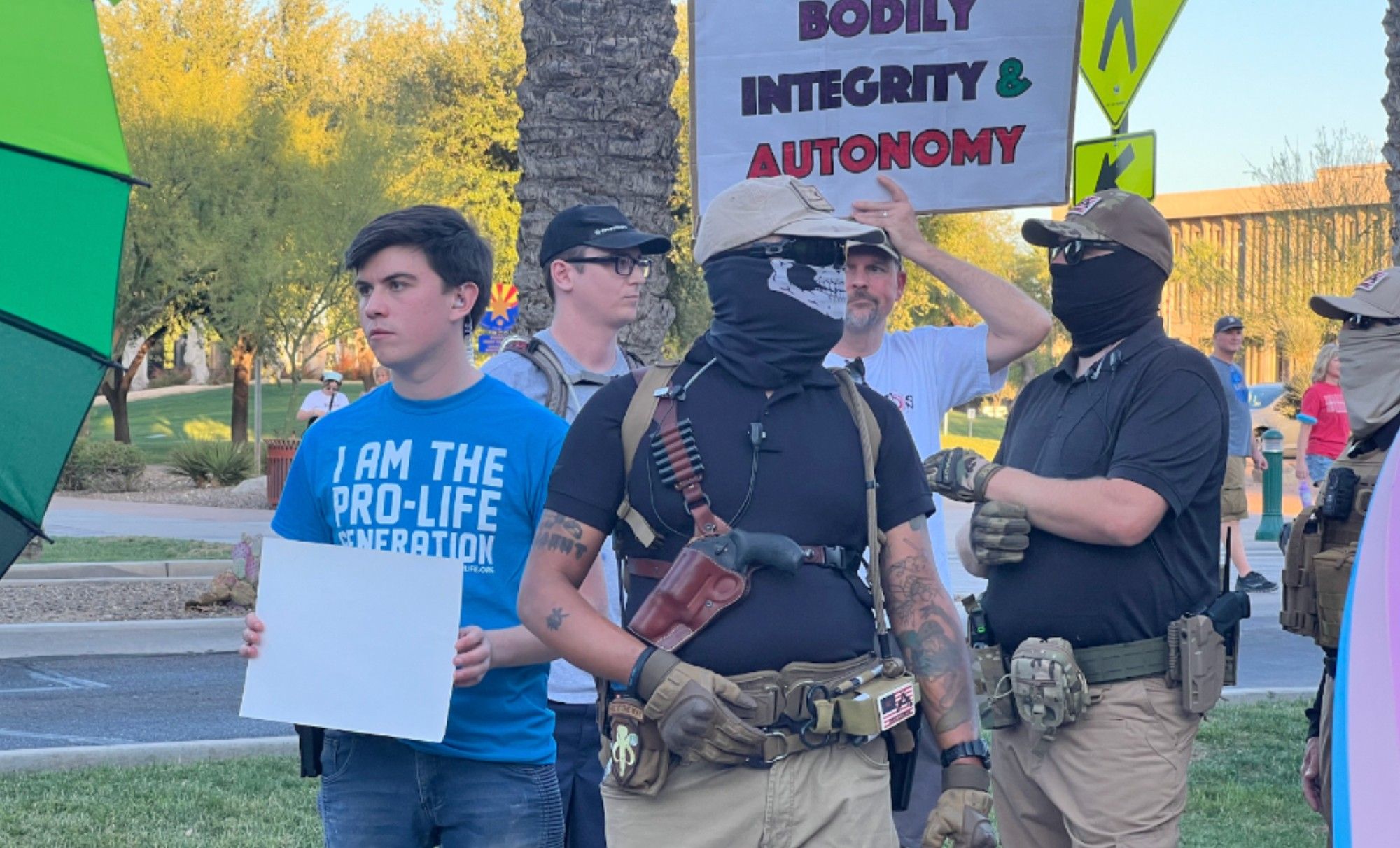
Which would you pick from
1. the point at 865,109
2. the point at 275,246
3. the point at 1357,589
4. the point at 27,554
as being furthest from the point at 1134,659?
the point at 275,246

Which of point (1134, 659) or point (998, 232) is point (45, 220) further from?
point (998, 232)

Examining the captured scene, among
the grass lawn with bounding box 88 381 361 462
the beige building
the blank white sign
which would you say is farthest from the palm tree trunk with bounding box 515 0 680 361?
the beige building

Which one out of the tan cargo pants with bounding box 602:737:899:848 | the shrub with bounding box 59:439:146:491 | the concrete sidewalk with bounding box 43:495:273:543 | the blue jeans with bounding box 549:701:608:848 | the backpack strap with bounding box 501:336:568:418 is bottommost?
the concrete sidewalk with bounding box 43:495:273:543

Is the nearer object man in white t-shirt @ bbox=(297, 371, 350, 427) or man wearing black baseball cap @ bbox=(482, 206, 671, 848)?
man wearing black baseball cap @ bbox=(482, 206, 671, 848)

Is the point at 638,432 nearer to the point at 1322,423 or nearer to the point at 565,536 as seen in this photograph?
the point at 565,536

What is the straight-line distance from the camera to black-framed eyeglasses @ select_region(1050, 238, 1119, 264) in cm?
415

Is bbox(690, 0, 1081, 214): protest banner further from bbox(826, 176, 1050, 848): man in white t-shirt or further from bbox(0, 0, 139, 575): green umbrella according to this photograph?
bbox(0, 0, 139, 575): green umbrella

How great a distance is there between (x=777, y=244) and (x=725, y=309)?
0.51 feet

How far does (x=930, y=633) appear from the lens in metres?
3.25

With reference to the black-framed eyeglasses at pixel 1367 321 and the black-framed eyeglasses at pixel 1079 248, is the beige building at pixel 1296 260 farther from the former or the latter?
the black-framed eyeglasses at pixel 1079 248

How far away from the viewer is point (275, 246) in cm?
3556

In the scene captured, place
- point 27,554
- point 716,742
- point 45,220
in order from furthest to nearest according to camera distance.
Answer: point 27,554
point 45,220
point 716,742

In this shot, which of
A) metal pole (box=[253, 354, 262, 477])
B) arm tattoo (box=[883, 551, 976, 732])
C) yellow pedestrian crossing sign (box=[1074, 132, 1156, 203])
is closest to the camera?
arm tattoo (box=[883, 551, 976, 732])

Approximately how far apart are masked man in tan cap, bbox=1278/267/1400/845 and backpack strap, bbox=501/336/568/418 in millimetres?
2094
